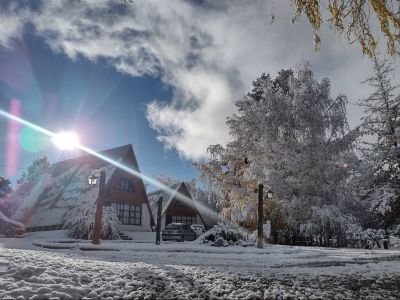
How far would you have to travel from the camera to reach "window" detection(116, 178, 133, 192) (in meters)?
34.0

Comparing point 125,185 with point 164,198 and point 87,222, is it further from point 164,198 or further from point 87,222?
point 164,198

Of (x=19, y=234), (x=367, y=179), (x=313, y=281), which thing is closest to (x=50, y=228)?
(x=19, y=234)

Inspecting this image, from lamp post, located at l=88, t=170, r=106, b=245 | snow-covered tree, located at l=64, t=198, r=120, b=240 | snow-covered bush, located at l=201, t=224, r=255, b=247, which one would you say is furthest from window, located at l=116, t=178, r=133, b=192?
lamp post, located at l=88, t=170, r=106, b=245

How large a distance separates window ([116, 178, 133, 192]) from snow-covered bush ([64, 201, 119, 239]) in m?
6.35

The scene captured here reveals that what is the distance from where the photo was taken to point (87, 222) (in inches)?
962

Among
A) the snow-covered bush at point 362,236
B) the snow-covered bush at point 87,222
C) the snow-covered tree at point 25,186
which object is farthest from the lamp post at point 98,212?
the snow-covered tree at point 25,186

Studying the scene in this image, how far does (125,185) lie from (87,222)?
1022cm

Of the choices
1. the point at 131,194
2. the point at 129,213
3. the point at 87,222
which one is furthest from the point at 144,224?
the point at 87,222

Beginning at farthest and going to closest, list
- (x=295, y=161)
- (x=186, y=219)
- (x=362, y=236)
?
(x=186, y=219), (x=295, y=161), (x=362, y=236)

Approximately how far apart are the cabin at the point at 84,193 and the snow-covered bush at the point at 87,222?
8.30 feet

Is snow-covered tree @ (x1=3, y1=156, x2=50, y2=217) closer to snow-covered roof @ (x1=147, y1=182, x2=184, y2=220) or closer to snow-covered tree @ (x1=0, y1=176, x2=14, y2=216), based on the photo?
snow-covered tree @ (x1=0, y1=176, x2=14, y2=216)

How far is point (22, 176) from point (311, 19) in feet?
184

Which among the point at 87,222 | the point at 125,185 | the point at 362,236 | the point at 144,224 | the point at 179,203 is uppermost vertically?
the point at 125,185

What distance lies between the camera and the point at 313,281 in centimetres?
660
